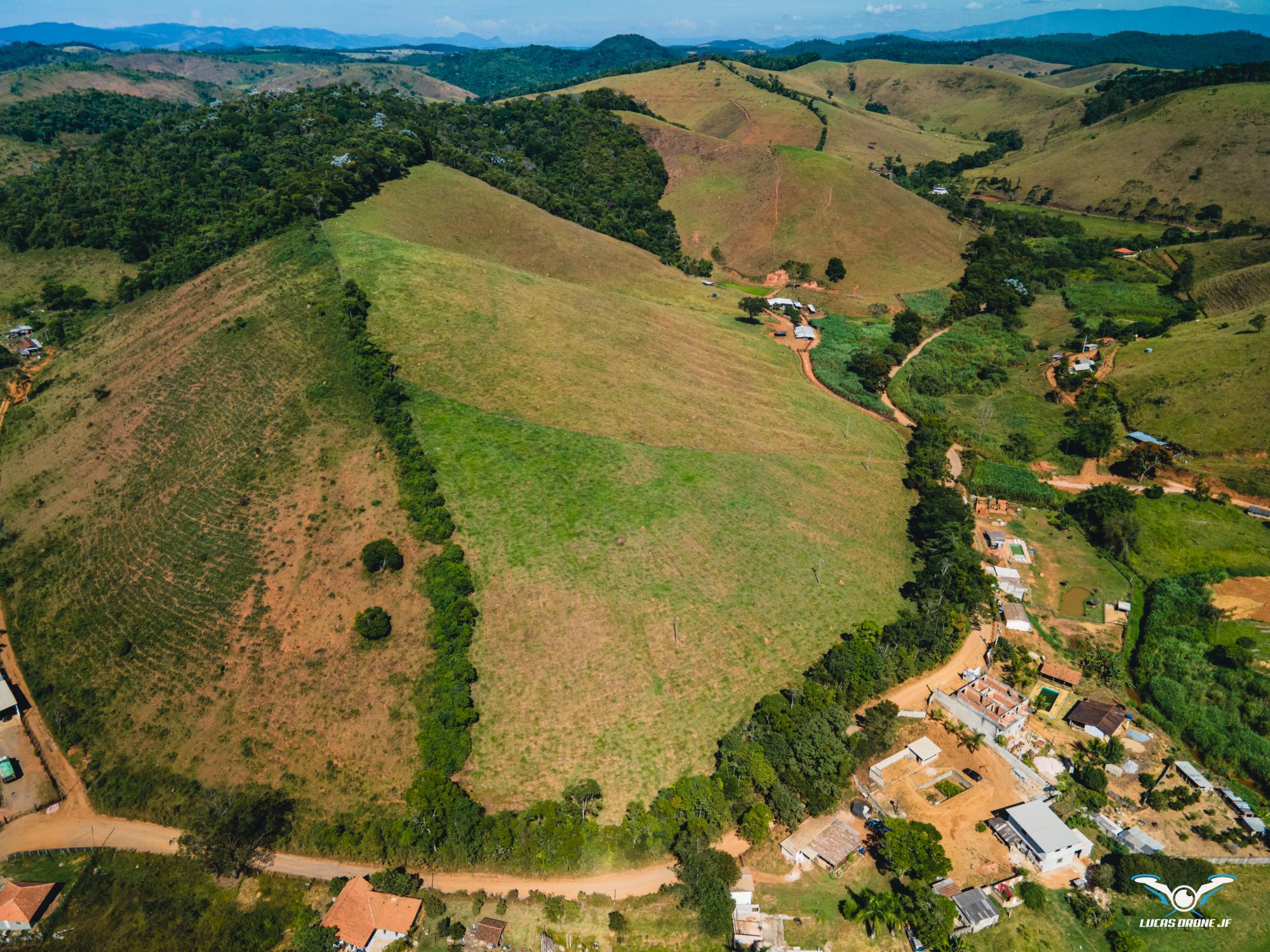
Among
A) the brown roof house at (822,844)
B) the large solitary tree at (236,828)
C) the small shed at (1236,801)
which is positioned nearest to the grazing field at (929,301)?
the small shed at (1236,801)

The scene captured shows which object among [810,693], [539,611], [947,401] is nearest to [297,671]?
[539,611]

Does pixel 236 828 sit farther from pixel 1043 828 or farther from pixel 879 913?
pixel 1043 828

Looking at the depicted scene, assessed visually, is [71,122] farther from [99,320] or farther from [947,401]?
[947,401]

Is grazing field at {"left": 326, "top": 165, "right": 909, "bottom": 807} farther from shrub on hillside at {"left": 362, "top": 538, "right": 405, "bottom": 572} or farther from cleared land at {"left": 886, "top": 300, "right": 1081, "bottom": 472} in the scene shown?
cleared land at {"left": 886, "top": 300, "right": 1081, "bottom": 472}

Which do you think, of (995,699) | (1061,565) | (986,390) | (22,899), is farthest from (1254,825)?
(22,899)

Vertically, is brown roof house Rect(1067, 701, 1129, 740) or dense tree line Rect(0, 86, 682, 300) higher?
dense tree line Rect(0, 86, 682, 300)

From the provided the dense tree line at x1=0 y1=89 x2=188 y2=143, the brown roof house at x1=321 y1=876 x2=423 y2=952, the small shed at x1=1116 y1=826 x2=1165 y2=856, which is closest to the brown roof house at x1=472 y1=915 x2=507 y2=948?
the brown roof house at x1=321 y1=876 x2=423 y2=952
